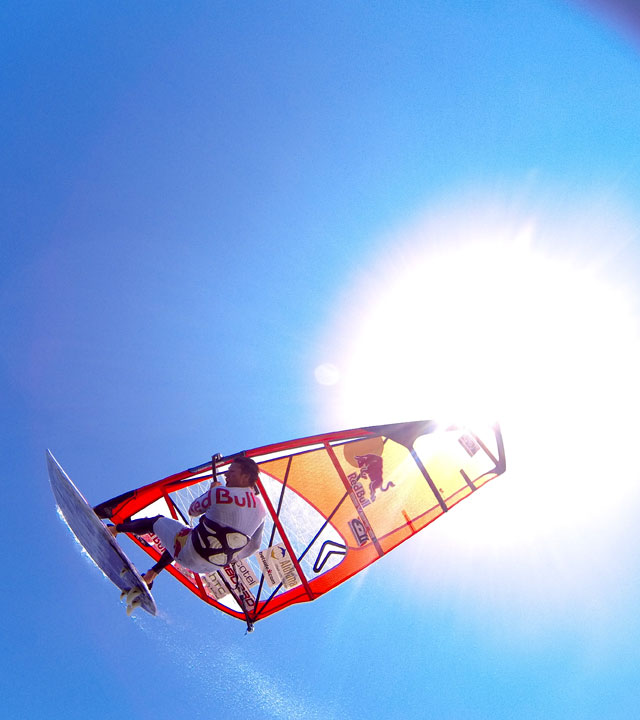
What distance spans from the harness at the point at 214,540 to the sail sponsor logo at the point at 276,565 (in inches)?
49.4

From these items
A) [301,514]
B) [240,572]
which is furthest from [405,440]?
[240,572]

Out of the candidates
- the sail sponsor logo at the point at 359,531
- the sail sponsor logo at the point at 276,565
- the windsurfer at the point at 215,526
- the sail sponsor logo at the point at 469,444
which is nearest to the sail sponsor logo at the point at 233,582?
the sail sponsor logo at the point at 276,565

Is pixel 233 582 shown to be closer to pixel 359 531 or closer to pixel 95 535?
pixel 359 531

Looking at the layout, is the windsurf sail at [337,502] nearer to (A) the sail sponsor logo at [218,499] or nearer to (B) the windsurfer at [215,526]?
(B) the windsurfer at [215,526]

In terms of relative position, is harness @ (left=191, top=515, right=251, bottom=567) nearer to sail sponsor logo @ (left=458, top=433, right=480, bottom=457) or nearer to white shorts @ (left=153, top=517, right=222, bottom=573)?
white shorts @ (left=153, top=517, right=222, bottom=573)

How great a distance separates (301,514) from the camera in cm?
664

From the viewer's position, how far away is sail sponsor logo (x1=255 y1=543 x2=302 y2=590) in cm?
643

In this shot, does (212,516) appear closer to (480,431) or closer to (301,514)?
(301,514)

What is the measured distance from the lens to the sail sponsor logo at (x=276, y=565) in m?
6.43

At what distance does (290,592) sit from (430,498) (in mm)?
2404

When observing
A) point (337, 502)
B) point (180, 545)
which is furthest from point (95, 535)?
point (337, 502)

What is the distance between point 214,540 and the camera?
5.17m

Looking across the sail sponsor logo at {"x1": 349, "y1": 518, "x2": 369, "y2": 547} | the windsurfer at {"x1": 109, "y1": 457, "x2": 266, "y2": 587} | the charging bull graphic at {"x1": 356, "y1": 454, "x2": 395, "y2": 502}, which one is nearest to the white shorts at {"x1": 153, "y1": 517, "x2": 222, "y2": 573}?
the windsurfer at {"x1": 109, "y1": 457, "x2": 266, "y2": 587}

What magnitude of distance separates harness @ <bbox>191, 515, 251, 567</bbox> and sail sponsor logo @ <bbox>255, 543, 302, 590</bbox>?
49.4 inches
